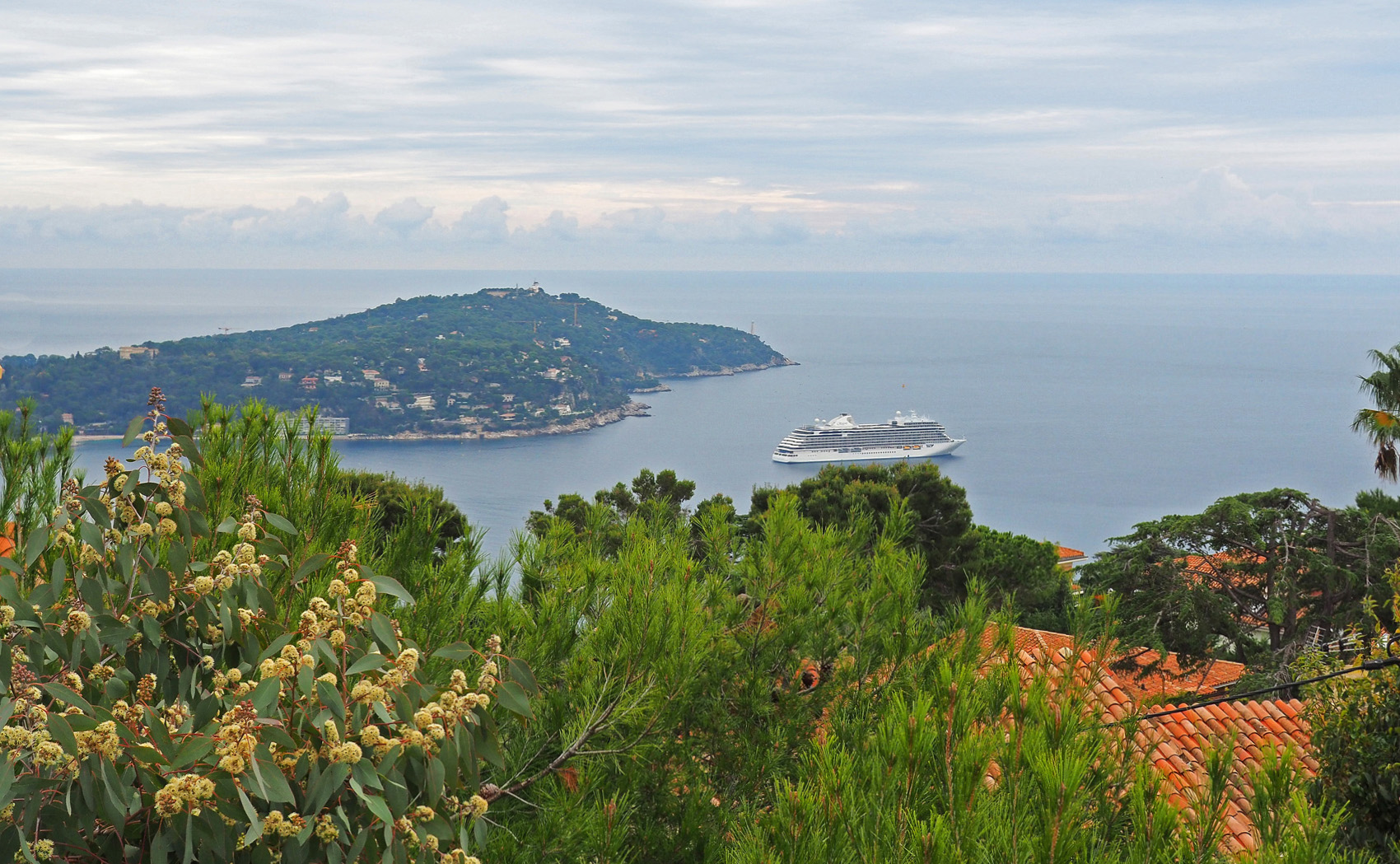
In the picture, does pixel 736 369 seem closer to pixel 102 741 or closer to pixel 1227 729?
pixel 1227 729

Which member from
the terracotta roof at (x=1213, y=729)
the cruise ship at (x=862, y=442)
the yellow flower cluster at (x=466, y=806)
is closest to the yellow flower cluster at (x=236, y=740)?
the yellow flower cluster at (x=466, y=806)

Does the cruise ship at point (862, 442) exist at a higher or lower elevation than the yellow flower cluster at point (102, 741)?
lower

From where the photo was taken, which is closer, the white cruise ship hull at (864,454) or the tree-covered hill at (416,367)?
the tree-covered hill at (416,367)

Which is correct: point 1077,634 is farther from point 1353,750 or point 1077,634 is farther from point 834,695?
point 1353,750

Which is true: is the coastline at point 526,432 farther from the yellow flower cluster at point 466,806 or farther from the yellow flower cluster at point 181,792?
the yellow flower cluster at point 181,792

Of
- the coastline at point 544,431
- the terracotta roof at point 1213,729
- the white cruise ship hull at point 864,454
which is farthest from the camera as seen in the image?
the coastline at point 544,431

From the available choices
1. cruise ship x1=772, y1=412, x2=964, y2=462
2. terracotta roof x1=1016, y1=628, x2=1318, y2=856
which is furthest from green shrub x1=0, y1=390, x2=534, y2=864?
cruise ship x1=772, y1=412, x2=964, y2=462

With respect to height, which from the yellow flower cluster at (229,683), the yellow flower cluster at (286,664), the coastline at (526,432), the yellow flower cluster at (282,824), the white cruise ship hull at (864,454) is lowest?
the white cruise ship hull at (864,454)

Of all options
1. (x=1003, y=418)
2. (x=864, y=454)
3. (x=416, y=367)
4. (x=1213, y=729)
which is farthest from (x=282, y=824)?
(x=1003, y=418)

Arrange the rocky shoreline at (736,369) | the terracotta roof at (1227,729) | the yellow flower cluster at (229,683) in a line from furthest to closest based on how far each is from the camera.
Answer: the rocky shoreline at (736,369) → the terracotta roof at (1227,729) → the yellow flower cluster at (229,683)
